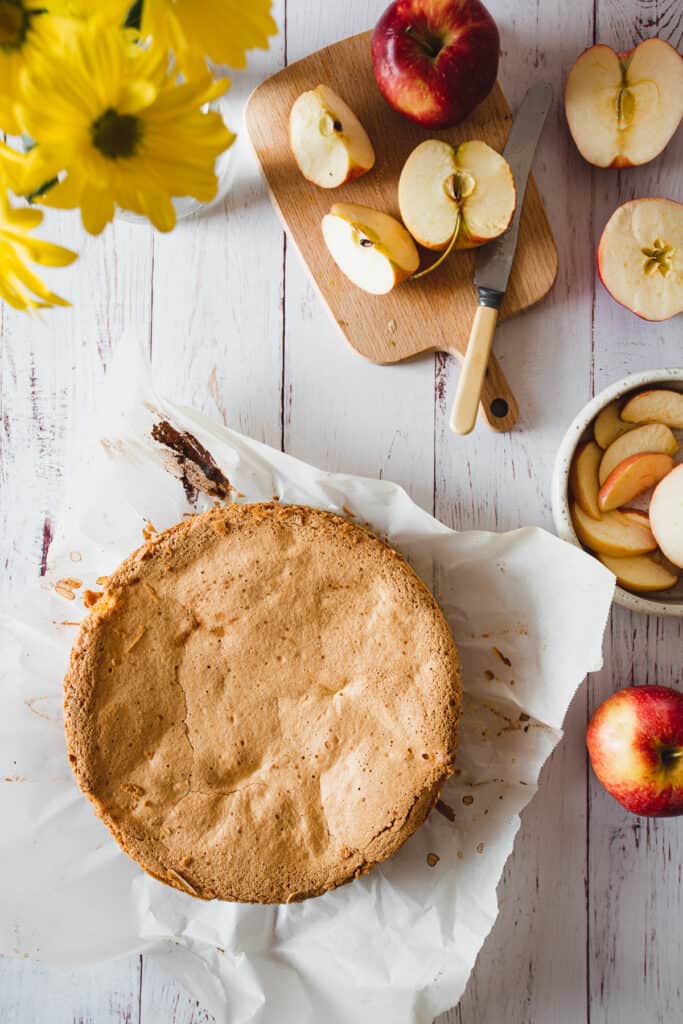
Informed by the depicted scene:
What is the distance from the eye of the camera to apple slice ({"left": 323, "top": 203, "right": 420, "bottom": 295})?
1.34 m

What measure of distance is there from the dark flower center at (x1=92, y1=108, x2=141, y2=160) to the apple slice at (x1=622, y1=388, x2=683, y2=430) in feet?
2.91

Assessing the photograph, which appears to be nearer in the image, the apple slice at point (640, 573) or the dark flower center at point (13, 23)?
the dark flower center at point (13, 23)

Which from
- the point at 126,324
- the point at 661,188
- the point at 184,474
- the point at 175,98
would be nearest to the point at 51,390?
the point at 126,324

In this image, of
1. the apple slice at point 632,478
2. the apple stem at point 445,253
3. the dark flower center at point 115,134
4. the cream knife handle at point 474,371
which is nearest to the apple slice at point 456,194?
the apple stem at point 445,253

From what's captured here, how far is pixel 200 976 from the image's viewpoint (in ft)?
4.48

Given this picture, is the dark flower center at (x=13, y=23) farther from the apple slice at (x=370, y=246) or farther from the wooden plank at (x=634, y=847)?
the wooden plank at (x=634, y=847)

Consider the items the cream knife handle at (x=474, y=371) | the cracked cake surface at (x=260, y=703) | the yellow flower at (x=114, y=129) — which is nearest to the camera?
the yellow flower at (x=114, y=129)

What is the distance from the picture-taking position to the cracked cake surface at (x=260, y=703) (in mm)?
1274

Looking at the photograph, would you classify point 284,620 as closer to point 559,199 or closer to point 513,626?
point 513,626

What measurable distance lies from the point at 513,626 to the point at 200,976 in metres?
0.69

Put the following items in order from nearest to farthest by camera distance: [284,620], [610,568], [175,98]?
[175,98]
[284,620]
[610,568]

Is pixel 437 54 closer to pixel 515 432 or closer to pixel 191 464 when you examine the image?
pixel 515 432

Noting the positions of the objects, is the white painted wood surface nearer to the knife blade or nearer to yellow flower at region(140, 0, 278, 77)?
the knife blade

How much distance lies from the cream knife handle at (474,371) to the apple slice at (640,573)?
296mm
